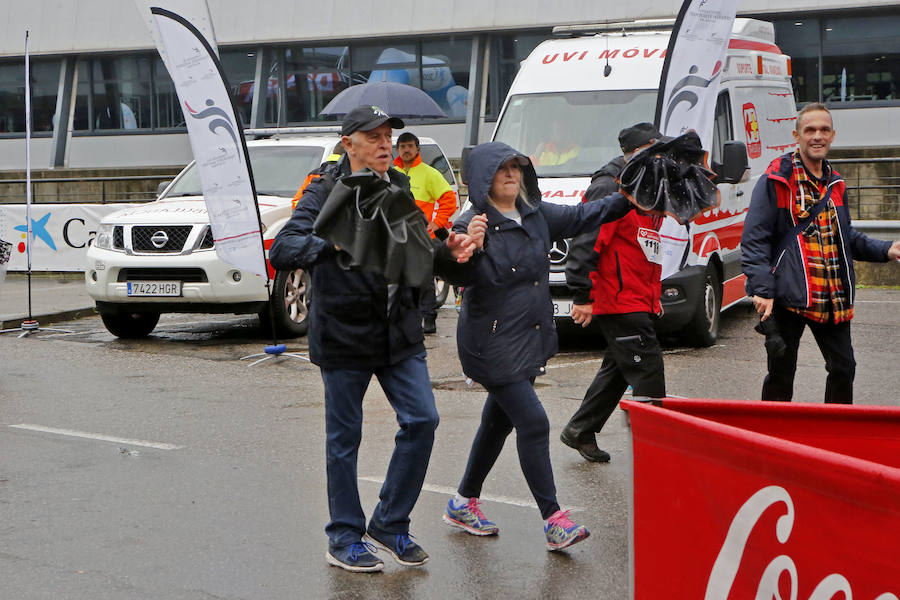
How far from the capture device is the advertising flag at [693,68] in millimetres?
9500

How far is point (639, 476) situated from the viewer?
3.41 m

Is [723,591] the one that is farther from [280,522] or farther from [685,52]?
[685,52]

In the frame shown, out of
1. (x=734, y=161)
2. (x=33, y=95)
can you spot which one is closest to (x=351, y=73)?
(x=33, y=95)

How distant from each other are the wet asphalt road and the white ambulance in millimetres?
546

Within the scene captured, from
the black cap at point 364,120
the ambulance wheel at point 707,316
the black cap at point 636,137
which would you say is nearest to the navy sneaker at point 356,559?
the black cap at point 364,120

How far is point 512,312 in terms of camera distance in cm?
533

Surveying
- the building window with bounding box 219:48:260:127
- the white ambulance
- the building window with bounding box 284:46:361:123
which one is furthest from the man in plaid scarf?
the building window with bounding box 219:48:260:127

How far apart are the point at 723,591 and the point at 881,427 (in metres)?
0.71

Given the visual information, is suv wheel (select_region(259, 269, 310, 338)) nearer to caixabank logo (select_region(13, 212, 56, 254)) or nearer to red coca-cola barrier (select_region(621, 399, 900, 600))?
caixabank logo (select_region(13, 212, 56, 254))

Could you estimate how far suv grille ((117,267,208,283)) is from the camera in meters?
12.0

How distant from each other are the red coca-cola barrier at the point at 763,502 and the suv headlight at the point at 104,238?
386 inches

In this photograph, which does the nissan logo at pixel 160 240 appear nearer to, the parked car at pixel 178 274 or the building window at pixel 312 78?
the parked car at pixel 178 274

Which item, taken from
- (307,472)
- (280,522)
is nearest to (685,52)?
(307,472)

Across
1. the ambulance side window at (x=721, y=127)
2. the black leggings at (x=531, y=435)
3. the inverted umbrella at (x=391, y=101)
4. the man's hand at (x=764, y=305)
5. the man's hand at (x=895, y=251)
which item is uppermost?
the inverted umbrella at (x=391, y=101)
